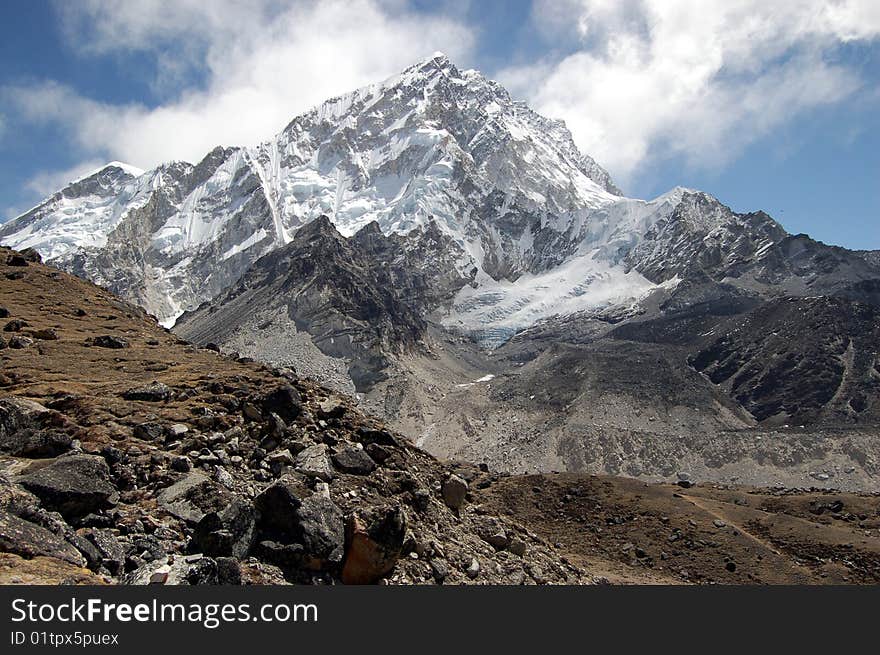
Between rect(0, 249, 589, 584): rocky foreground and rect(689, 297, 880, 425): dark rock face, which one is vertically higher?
rect(689, 297, 880, 425): dark rock face

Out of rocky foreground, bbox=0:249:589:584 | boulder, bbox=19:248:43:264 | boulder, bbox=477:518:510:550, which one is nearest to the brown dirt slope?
boulder, bbox=477:518:510:550

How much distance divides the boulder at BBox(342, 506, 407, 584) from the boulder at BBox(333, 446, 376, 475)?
3627mm

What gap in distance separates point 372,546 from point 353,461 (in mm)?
5025

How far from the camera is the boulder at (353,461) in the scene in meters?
20.5

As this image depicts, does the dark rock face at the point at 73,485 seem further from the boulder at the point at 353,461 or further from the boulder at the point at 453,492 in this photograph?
the boulder at the point at 453,492

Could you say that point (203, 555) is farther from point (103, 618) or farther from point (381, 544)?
point (381, 544)

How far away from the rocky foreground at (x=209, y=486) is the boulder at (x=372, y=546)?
33mm

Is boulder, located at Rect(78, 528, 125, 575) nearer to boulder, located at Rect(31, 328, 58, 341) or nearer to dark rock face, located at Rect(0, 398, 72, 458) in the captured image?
dark rock face, located at Rect(0, 398, 72, 458)

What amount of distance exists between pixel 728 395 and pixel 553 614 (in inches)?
6865

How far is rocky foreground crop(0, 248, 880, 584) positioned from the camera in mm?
14070

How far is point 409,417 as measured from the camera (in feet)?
517

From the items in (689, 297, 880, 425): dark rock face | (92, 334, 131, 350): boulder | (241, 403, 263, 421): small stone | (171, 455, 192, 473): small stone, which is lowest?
(171, 455, 192, 473): small stone

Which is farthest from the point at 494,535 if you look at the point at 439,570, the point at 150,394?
the point at 150,394

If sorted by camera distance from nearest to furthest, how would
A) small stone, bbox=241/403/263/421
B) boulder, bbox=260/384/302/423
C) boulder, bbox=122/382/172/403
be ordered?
small stone, bbox=241/403/263/421, boulder, bbox=260/384/302/423, boulder, bbox=122/382/172/403
